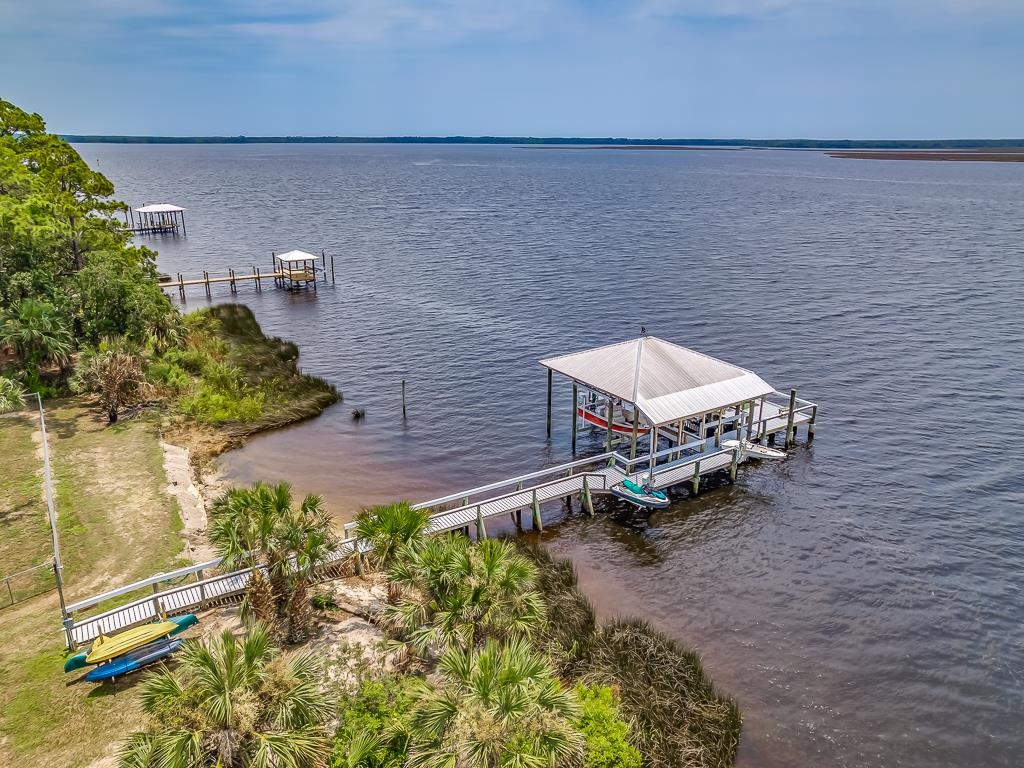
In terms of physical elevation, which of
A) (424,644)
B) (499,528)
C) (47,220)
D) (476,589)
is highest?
(47,220)

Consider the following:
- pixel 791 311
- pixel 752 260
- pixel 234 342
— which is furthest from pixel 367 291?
pixel 752 260

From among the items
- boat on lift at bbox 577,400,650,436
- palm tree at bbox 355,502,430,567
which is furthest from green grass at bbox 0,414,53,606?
boat on lift at bbox 577,400,650,436

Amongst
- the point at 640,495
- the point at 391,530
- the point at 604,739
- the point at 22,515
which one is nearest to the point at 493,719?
the point at 604,739

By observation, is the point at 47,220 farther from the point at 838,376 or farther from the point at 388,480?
the point at 838,376

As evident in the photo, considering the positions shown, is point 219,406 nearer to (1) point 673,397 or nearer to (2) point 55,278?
(2) point 55,278

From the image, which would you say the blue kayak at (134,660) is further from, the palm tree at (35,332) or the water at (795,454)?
the palm tree at (35,332)
